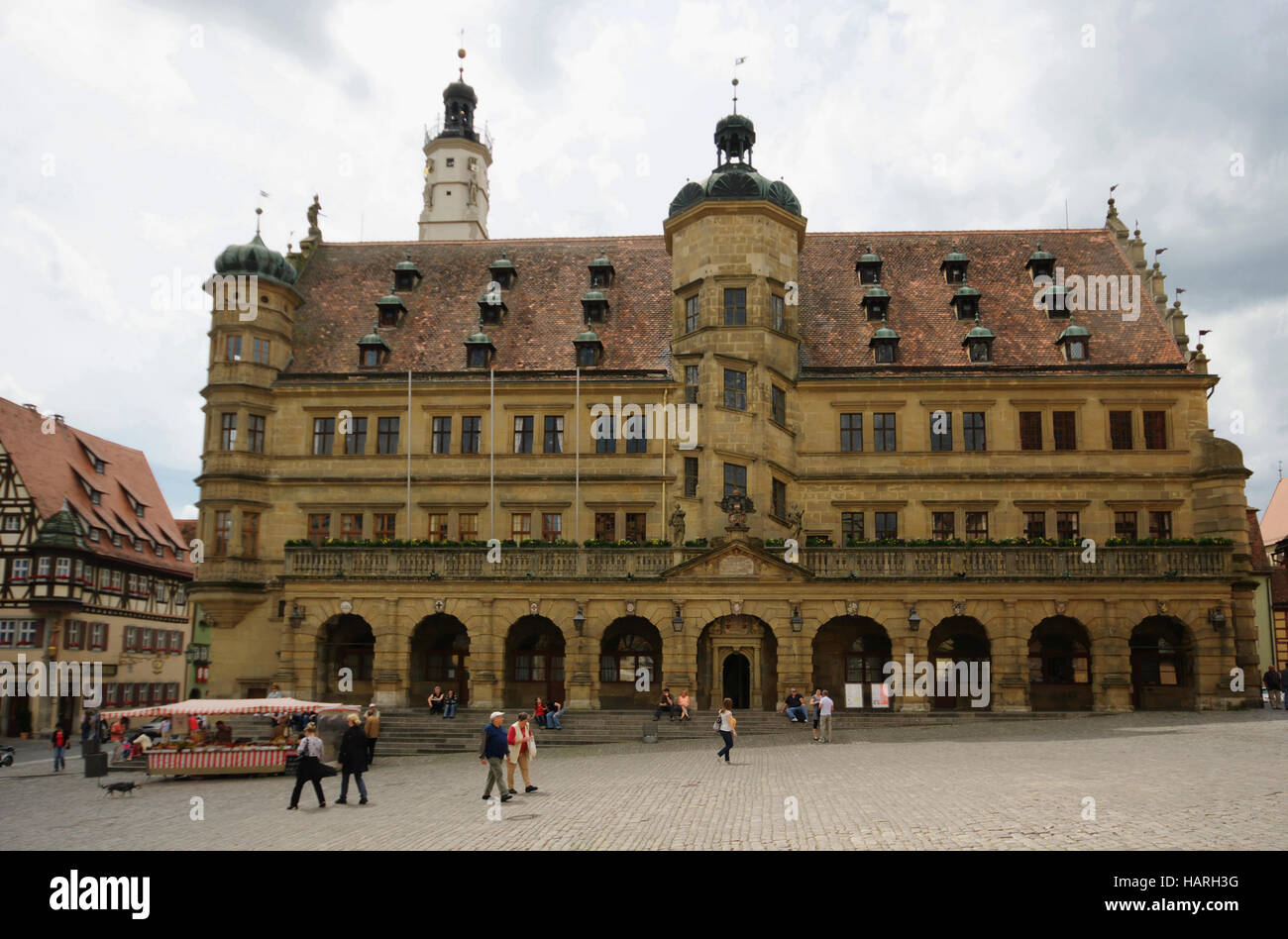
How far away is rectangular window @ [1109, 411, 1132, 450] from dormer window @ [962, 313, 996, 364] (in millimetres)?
5825

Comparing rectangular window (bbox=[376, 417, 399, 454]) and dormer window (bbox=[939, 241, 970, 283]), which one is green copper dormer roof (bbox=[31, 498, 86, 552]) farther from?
dormer window (bbox=[939, 241, 970, 283])

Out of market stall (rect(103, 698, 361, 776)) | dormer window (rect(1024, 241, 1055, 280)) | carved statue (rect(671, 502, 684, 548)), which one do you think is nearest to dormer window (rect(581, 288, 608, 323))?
carved statue (rect(671, 502, 684, 548))

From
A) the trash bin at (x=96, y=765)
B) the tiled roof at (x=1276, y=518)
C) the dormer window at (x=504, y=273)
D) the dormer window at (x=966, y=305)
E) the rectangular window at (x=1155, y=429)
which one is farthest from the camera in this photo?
the tiled roof at (x=1276, y=518)

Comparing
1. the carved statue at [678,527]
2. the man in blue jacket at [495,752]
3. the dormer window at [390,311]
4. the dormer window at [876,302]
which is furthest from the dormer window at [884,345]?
the man in blue jacket at [495,752]

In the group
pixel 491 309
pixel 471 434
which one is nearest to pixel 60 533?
pixel 471 434

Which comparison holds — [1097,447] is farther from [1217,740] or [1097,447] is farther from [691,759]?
[691,759]

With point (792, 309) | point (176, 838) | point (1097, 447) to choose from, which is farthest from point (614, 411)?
point (176, 838)

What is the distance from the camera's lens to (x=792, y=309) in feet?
154

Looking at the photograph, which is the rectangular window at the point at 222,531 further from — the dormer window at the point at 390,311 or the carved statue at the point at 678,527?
the carved statue at the point at 678,527

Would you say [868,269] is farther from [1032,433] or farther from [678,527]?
[678,527]

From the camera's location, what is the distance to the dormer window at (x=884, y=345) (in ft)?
155

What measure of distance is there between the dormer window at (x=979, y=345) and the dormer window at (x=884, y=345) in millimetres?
3205

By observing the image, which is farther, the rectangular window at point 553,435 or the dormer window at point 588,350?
the dormer window at point 588,350

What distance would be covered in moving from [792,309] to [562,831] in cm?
3380
